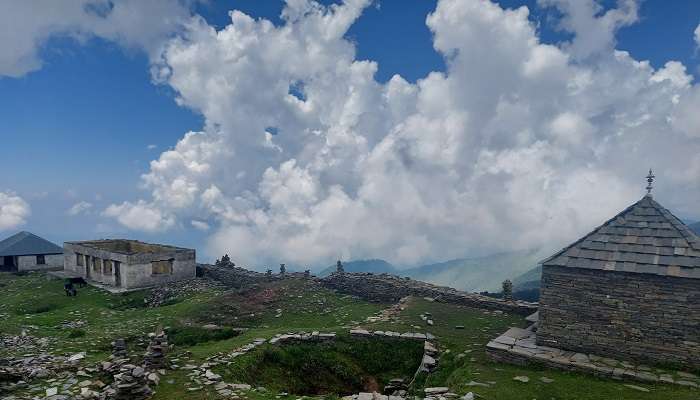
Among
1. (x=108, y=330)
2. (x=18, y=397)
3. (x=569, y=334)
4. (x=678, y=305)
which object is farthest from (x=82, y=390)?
(x=678, y=305)

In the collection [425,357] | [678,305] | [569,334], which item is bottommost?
[425,357]

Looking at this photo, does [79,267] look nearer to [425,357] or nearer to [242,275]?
[242,275]

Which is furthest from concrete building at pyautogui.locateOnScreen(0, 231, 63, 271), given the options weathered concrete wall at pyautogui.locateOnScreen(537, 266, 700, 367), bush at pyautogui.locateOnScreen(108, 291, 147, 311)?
weathered concrete wall at pyautogui.locateOnScreen(537, 266, 700, 367)

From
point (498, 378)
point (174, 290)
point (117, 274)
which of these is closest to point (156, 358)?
point (498, 378)

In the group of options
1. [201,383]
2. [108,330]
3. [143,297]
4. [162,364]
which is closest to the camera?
[201,383]

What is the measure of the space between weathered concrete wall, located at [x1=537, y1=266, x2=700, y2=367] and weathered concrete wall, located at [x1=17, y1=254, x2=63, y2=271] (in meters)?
49.3

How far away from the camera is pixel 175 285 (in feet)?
104

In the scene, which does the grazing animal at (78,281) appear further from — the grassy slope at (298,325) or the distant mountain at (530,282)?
the distant mountain at (530,282)

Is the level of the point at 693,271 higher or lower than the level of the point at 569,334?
higher

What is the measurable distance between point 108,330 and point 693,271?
2319cm

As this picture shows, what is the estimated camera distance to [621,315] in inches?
555

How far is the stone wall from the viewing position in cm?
2203

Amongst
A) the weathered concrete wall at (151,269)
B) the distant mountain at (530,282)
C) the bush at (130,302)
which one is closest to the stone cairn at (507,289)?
the bush at (130,302)

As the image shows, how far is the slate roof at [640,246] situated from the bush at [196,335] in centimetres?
1346
